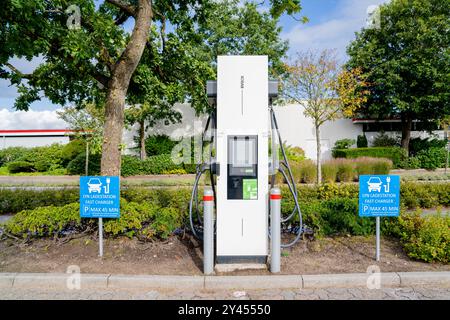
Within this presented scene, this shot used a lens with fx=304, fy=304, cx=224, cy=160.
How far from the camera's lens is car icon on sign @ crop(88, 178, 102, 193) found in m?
4.58

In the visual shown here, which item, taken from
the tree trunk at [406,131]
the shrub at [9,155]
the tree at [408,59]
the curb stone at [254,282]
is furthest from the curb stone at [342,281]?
the shrub at [9,155]

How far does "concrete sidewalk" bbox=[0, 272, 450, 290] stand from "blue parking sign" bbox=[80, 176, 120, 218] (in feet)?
3.19

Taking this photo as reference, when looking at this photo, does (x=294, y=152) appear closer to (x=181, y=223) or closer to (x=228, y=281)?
(x=181, y=223)

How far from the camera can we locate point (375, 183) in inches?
177

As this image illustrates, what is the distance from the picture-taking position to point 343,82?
15.0 metres

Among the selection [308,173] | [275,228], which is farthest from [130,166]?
[275,228]

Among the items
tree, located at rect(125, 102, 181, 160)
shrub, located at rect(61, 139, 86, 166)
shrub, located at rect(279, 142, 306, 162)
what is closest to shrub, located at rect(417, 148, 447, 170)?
shrub, located at rect(279, 142, 306, 162)

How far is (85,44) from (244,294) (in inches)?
169

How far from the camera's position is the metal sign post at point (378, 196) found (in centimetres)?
448

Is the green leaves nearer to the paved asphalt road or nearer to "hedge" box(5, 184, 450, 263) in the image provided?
"hedge" box(5, 184, 450, 263)

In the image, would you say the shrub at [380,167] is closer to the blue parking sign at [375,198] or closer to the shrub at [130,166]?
the blue parking sign at [375,198]

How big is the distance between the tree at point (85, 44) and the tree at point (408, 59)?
1682 centimetres
